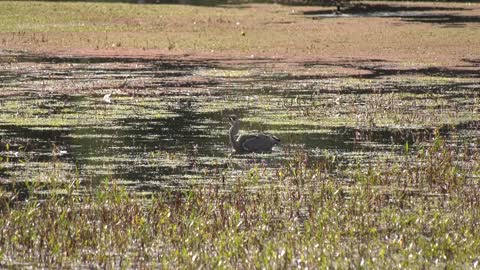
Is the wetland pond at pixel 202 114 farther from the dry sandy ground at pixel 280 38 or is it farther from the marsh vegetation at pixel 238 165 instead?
the dry sandy ground at pixel 280 38

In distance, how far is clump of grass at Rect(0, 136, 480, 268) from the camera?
8.60 meters

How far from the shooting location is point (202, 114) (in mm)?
16734

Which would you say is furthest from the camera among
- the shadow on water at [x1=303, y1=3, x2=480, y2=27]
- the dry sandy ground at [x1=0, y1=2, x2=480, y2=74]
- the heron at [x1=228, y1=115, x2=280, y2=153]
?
the shadow on water at [x1=303, y1=3, x2=480, y2=27]

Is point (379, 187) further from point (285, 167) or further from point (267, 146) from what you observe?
point (267, 146)

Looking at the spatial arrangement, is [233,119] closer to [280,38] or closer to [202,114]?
[202,114]

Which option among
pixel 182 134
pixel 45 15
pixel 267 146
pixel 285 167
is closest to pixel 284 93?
pixel 182 134

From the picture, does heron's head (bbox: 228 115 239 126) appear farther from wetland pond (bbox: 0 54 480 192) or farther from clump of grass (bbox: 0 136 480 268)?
clump of grass (bbox: 0 136 480 268)

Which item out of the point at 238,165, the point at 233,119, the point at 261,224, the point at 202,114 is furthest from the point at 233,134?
the point at 261,224

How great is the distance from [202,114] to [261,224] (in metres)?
7.24

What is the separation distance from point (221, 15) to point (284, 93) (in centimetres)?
1770

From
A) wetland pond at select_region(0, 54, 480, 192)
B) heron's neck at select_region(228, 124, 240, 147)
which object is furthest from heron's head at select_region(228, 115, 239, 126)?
wetland pond at select_region(0, 54, 480, 192)

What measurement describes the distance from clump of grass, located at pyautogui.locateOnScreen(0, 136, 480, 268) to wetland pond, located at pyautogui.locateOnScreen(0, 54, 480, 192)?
3.19ft

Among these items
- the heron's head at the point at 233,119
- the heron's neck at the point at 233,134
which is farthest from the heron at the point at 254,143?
the heron's head at the point at 233,119

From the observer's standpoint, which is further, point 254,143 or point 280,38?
point 280,38
